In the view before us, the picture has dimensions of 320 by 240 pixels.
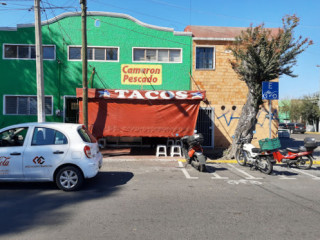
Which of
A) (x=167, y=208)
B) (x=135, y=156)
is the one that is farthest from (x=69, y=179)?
(x=135, y=156)

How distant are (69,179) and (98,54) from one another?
29.5 feet

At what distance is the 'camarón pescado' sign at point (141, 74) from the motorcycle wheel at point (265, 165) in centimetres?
708

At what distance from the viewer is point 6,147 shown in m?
6.28

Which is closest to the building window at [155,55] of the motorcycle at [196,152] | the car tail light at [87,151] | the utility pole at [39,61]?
the utility pole at [39,61]

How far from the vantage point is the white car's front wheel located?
6281mm

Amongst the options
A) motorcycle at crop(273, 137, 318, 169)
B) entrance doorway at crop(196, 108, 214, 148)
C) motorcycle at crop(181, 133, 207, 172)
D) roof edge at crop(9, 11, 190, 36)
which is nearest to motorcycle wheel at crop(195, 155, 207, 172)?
motorcycle at crop(181, 133, 207, 172)

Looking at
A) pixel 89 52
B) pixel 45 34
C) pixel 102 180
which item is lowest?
pixel 102 180

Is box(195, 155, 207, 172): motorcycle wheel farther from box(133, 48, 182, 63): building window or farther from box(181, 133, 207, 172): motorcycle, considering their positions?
box(133, 48, 182, 63): building window

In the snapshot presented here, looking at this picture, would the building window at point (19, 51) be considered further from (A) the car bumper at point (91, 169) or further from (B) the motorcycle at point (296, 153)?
(B) the motorcycle at point (296, 153)

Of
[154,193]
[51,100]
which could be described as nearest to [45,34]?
[51,100]

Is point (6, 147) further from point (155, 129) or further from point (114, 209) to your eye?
point (155, 129)

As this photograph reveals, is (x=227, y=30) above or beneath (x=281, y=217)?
above

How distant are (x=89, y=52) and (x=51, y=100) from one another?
10.8 feet

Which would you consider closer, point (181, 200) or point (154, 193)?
point (181, 200)
